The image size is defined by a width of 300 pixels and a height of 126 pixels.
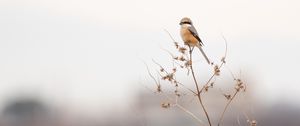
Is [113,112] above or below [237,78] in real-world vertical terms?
above

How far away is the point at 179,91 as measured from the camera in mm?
4387

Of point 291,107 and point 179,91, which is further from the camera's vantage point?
point 291,107

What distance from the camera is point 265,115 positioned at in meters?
71.6

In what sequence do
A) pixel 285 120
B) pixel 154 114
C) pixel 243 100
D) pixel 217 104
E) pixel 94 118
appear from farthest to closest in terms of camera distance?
pixel 285 120 < pixel 94 118 < pixel 154 114 < pixel 217 104 < pixel 243 100

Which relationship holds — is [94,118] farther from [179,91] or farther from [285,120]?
[179,91]


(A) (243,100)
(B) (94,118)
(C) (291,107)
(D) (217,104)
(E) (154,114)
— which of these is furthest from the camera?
(C) (291,107)

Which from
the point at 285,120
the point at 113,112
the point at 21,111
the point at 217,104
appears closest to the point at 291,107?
the point at 285,120

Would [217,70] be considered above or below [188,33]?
below

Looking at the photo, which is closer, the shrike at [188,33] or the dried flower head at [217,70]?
the dried flower head at [217,70]

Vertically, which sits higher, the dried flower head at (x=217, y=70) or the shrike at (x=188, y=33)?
the shrike at (x=188, y=33)

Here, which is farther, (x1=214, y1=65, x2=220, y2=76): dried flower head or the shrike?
the shrike

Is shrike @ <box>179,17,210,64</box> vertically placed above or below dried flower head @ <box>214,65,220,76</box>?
above

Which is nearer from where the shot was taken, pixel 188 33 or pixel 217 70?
pixel 217 70

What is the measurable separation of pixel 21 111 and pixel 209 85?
70.7 m
